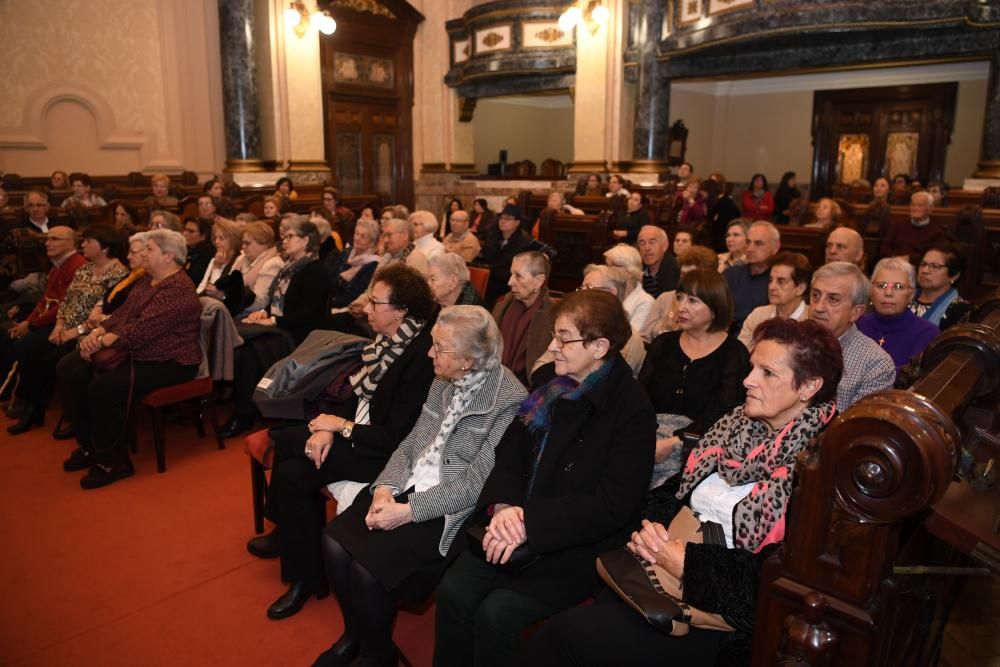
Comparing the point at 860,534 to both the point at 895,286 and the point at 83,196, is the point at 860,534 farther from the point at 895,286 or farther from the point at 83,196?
the point at 83,196

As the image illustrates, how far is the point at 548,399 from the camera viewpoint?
6.84ft

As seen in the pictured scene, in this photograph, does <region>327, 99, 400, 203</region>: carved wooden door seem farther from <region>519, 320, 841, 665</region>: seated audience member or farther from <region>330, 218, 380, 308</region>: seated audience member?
<region>519, 320, 841, 665</region>: seated audience member

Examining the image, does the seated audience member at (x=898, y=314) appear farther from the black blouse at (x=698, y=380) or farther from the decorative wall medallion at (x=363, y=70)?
the decorative wall medallion at (x=363, y=70)

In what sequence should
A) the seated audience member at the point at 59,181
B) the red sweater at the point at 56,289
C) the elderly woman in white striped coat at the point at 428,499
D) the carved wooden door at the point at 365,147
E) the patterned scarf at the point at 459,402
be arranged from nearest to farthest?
the elderly woman in white striped coat at the point at 428,499, the patterned scarf at the point at 459,402, the red sweater at the point at 56,289, the seated audience member at the point at 59,181, the carved wooden door at the point at 365,147

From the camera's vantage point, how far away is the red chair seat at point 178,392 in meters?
3.63

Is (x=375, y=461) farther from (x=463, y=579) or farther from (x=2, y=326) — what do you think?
(x=2, y=326)

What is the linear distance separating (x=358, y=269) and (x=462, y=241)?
5.78ft

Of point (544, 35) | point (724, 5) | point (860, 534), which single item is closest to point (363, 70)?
point (544, 35)

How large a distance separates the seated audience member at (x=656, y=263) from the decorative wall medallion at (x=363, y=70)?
28.2 ft

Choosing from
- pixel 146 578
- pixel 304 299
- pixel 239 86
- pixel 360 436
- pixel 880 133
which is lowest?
pixel 146 578

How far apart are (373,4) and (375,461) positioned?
11.2 m

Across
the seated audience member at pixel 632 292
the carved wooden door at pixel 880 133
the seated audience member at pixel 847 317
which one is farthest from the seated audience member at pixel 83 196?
the carved wooden door at pixel 880 133

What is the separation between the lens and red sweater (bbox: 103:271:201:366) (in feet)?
11.8

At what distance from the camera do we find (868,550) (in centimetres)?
120
